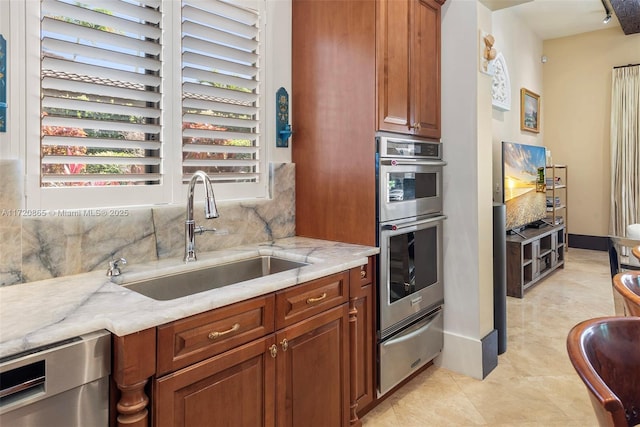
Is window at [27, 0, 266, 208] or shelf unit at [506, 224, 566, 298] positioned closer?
window at [27, 0, 266, 208]

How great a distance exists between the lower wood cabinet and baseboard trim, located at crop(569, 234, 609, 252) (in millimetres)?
5957

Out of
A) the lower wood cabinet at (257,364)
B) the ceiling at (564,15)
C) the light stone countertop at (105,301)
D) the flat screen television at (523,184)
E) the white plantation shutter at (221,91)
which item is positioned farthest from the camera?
the ceiling at (564,15)

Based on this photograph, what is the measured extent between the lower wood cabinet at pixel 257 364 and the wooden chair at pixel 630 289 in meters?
0.99

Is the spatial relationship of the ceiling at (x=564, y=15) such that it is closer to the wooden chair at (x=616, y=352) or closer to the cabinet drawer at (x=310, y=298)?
the cabinet drawer at (x=310, y=298)

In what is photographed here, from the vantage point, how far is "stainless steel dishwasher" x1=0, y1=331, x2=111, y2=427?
0.95 metres

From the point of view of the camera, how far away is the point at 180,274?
1775 mm

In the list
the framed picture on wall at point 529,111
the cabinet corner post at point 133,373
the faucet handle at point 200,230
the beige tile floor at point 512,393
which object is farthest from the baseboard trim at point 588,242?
the cabinet corner post at point 133,373

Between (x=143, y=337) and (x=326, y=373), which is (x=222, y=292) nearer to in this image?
(x=143, y=337)

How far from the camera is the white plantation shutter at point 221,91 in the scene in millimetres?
2032

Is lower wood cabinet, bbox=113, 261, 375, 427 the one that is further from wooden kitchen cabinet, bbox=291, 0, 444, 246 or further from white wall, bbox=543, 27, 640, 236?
white wall, bbox=543, 27, 640, 236

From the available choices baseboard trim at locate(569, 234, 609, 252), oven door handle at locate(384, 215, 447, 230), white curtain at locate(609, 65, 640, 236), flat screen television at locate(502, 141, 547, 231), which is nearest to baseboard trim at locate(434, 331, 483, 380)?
oven door handle at locate(384, 215, 447, 230)

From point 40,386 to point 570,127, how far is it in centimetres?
741

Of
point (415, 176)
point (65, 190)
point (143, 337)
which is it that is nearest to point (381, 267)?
point (415, 176)

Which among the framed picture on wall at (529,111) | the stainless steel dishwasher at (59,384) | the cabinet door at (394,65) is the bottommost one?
the stainless steel dishwasher at (59,384)
